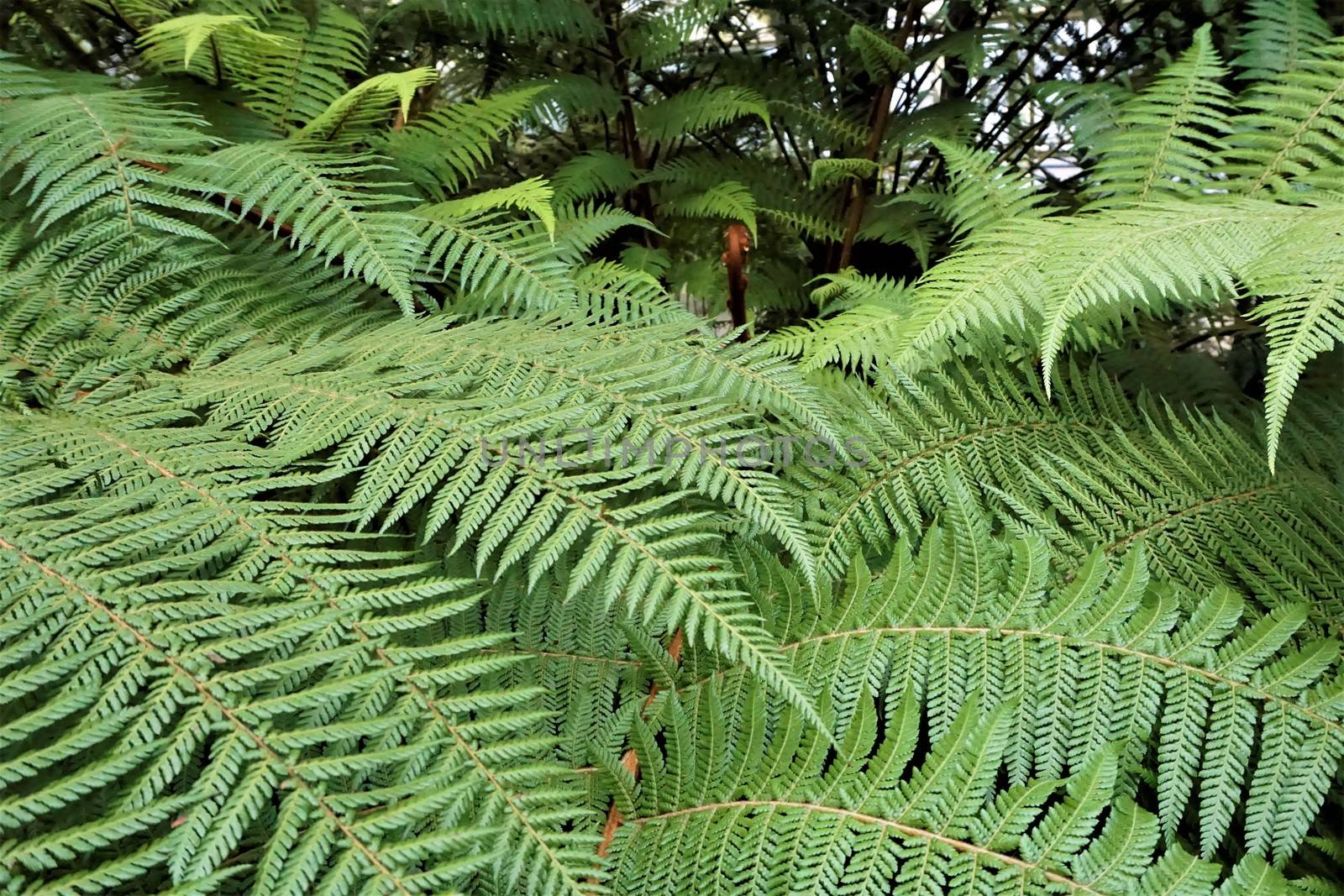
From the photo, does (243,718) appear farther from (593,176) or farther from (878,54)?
(878,54)

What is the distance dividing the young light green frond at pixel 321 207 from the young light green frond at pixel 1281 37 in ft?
3.94

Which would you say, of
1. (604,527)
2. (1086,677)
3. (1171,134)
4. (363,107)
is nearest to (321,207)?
(363,107)

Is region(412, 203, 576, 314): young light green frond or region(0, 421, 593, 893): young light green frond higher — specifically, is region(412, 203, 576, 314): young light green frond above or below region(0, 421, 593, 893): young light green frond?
above

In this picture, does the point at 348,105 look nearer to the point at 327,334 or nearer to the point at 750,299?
the point at 327,334

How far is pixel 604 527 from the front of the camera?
2.03 feet

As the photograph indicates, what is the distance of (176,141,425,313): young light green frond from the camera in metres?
0.93

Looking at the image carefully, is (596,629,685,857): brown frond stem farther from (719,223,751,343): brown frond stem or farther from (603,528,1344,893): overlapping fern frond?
(719,223,751,343): brown frond stem

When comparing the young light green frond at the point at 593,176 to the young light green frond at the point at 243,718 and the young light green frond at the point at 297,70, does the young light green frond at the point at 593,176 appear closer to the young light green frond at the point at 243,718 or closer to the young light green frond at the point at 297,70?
the young light green frond at the point at 297,70

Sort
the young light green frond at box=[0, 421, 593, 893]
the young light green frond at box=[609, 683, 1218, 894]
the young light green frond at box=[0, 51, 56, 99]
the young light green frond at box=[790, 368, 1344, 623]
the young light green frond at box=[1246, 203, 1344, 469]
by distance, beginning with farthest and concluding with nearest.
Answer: the young light green frond at box=[0, 51, 56, 99], the young light green frond at box=[790, 368, 1344, 623], the young light green frond at box=[1246, 203, 1344, 469], the young light green frond at box=[609, 683, 1218, 894], the young light green frond at box=[0, 421, 593, 893]

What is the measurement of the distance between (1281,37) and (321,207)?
137 cm

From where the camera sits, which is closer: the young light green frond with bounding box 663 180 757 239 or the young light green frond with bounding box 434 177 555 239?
the young light green frond with bounding box 434 177 555 239

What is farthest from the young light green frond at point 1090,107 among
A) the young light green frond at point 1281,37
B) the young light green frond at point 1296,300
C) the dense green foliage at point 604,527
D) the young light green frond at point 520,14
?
the young light green frond at point 520,14

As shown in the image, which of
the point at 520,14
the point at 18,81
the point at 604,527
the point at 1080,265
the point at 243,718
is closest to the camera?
the point at 243,718

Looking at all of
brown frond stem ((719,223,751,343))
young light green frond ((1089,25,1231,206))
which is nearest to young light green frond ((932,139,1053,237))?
young light green frond ((1089,25,1231,206))
